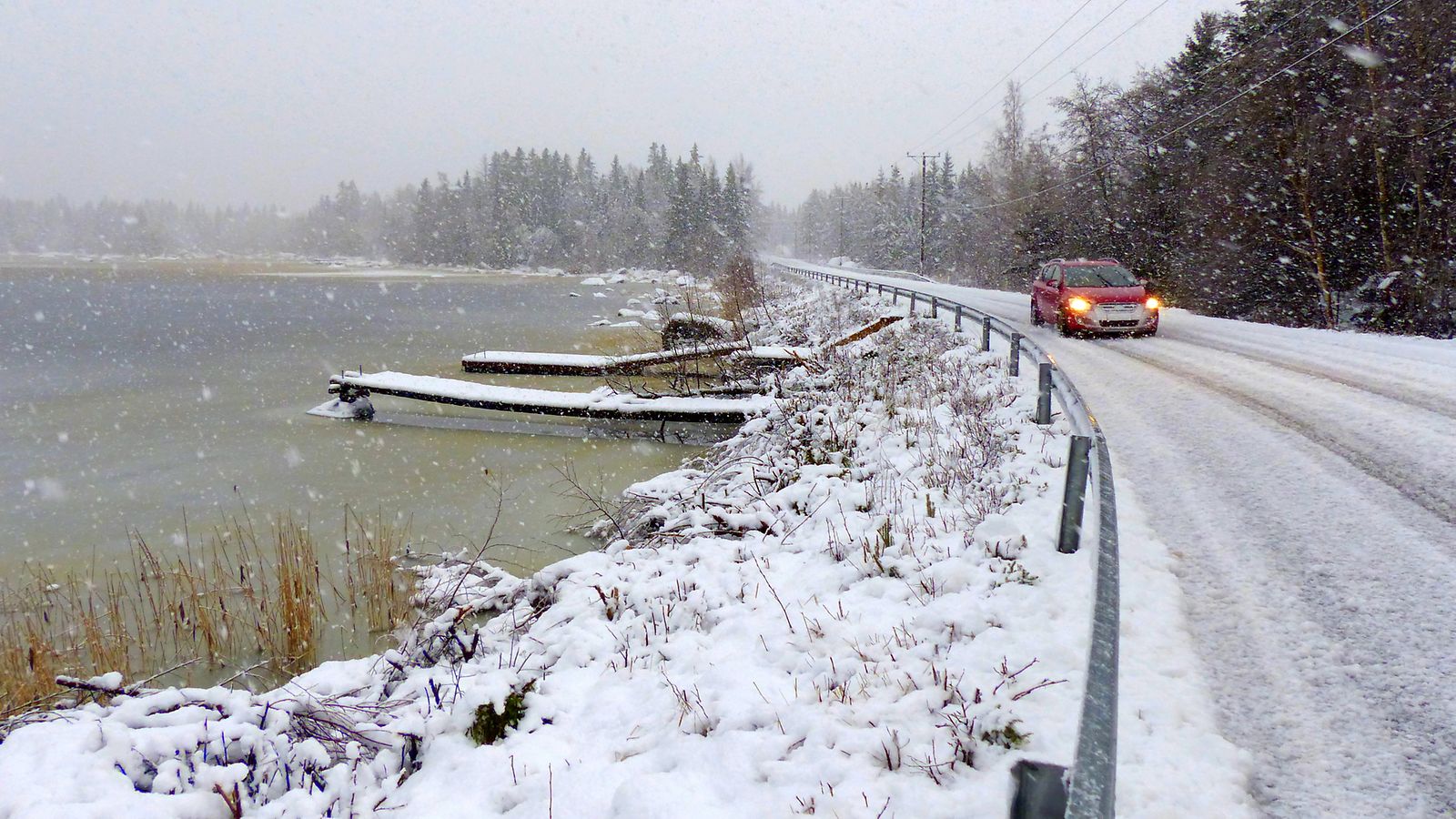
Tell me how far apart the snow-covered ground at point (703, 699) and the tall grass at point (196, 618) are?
1.21m

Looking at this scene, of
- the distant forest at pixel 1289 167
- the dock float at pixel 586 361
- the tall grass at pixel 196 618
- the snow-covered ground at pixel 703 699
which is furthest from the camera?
the dock float at pixel 586 361

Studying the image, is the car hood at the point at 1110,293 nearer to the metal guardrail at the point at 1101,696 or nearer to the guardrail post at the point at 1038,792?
the metal guardrail at the point at 1101,696

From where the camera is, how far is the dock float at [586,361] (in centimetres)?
1908

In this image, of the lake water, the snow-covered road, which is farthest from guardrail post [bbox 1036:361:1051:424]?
the lake water

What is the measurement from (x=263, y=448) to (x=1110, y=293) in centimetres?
1807

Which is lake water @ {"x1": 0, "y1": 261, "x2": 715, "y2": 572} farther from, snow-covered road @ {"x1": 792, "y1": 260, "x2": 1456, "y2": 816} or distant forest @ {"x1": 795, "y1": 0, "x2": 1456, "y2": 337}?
distant forest @ {"x1": 795, "y1": 0, "x2": 1456, "y2": 337}

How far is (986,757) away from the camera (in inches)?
132

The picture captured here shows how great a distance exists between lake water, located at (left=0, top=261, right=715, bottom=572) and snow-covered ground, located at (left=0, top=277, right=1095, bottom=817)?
3673 millimetres

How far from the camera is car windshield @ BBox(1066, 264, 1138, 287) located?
16.8m

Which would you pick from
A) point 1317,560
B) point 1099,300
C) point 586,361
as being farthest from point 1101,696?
point 586,361

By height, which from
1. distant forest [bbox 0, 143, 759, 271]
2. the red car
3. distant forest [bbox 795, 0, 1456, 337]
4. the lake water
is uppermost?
distant forest [bbox 0, 143, 759, 271]

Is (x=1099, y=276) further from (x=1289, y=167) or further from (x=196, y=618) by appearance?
(x=196, y=618)

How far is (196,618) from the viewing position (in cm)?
721

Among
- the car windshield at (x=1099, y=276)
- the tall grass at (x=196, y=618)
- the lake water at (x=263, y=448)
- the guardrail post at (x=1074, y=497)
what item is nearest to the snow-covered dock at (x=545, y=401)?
the lake water at (x=263, y=448)
